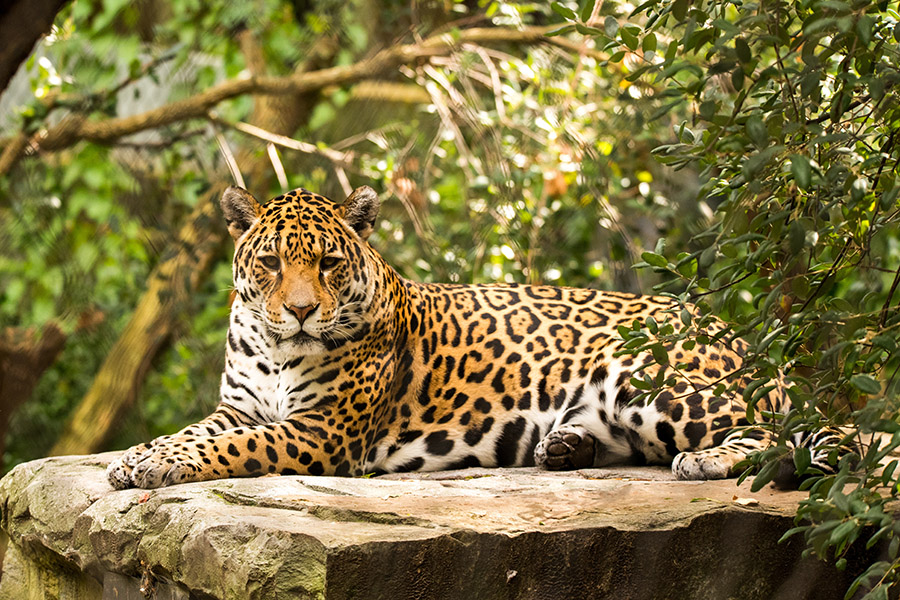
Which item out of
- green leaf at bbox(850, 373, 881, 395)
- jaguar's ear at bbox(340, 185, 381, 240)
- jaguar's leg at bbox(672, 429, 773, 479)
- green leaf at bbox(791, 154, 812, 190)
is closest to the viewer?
green leaf at bbox(791, 154, 812, 190)

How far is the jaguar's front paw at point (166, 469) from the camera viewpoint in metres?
4.47

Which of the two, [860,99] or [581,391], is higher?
[860,99]

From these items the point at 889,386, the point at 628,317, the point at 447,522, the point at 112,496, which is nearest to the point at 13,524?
the point at 112,496

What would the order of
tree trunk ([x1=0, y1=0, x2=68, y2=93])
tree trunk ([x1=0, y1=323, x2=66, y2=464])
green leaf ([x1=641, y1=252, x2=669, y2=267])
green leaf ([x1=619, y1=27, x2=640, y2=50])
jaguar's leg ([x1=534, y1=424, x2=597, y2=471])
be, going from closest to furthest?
green leaf ([x1=641, y1=252, x2=669, y2=267]) → green leaf ([x1=619, y1=27, x2=640, y2=50]) → tree trunk ([x1=0, y1=0, x2=68, y2=93]) → jaguar's leg ([x1=534, y1=424, x2=597, y2=471]) → tree trunk ([x1=0, y1=323, x2=66, y2=464])

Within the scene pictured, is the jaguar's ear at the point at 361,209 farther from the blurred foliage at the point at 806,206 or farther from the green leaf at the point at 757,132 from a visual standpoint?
the green leaf at the point at 757,132

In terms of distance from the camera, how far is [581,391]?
555 centimetres

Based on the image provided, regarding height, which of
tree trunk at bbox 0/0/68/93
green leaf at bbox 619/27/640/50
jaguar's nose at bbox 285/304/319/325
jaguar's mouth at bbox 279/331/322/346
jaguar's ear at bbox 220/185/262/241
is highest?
tree trunk at bbox 0/0/68/93

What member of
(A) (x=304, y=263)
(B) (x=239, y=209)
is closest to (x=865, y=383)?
(A) (x=304, y=263)

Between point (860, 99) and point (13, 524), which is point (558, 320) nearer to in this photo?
point (860, 99)

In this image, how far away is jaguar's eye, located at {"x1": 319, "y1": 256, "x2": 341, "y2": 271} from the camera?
16.8 ft

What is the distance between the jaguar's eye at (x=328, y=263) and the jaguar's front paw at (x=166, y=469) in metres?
1.13

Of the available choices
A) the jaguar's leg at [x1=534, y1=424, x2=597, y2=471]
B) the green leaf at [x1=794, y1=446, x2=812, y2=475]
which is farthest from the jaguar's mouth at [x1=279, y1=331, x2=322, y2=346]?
the green leaf at [x1=794, y1=446, x2=812, y2=475]

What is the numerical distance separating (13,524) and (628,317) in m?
3.51

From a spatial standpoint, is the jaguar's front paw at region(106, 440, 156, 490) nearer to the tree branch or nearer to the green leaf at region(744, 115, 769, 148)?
the green leaf at region(744, 115, 769, 148)
